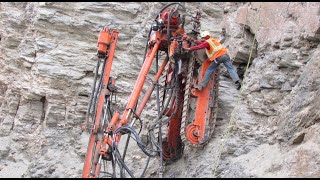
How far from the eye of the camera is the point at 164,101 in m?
9.99

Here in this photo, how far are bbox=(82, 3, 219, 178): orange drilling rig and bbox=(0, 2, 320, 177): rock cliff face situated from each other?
404 millimetres

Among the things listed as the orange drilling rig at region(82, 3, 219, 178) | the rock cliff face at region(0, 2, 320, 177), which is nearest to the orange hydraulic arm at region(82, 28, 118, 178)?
the orange drilling rig at region(82, 3, 219, 178)

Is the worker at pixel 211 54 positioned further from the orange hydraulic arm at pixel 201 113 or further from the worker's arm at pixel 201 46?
the orange hydraulic arm at pixel 201 113

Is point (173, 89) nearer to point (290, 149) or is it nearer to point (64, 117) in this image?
point (290, 149)

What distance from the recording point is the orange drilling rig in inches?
332

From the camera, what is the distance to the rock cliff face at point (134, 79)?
310 inches

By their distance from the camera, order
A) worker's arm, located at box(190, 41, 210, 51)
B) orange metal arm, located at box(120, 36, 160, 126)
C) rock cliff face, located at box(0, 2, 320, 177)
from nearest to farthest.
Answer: rock cliff face, located at box(0, 2, 320, 177) → orange metal arm, located at box(120, 36, 160, 126) → worker's arm, located at box(190, 41, 210, 51)

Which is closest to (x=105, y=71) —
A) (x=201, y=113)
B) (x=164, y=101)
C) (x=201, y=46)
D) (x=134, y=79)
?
(x=164, y=101)

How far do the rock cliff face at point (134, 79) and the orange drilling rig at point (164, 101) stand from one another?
1.33 ft

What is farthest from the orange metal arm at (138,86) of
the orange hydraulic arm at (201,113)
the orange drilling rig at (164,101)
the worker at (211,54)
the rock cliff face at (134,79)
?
the rock cliff face at (134,79)

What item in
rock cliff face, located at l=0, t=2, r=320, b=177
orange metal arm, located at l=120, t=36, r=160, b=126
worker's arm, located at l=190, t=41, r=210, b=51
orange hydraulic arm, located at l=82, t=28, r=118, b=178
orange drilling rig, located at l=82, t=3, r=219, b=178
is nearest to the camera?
rock cliff face, located at l=0, t=2, r=320, b=177

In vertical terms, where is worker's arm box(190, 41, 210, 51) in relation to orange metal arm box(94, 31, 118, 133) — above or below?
above

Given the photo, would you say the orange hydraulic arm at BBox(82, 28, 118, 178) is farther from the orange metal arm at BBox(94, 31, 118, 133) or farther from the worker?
the worker

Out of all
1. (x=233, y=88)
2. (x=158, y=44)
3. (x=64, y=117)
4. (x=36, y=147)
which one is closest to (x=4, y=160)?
(x=36, y=147)
